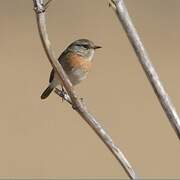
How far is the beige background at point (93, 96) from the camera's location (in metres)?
8.98

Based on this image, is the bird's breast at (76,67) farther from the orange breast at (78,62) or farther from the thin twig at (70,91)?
the thin twig at (70,91)

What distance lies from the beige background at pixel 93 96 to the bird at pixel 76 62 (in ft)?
11.8

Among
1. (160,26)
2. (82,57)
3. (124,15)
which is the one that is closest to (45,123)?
(160,26)

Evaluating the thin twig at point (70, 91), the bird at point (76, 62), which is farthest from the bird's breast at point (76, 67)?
the thin twig at point (70, 91)

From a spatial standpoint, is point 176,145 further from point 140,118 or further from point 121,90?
point 121,90

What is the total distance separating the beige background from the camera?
8.98 metres

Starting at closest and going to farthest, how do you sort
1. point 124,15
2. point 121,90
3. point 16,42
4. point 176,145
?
point 124,15, point 176,145, point 121,90, point 16,42

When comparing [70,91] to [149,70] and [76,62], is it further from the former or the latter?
[76,62]

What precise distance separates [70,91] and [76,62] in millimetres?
2956

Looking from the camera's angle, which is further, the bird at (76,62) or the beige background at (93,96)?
the beige background at (93,96)

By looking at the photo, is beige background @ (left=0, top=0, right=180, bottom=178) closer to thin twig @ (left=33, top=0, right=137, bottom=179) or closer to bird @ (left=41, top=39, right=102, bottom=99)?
bird @ (left=41, top=39, right=102, bottom=99)

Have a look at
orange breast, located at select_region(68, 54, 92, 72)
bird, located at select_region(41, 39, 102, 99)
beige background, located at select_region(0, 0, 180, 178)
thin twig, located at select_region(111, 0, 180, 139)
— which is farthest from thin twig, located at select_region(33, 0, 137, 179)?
beige background, located at select_region(0, 0, 180, 178)

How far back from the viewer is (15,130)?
9500 millimetres

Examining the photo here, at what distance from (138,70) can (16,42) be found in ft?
6.61
